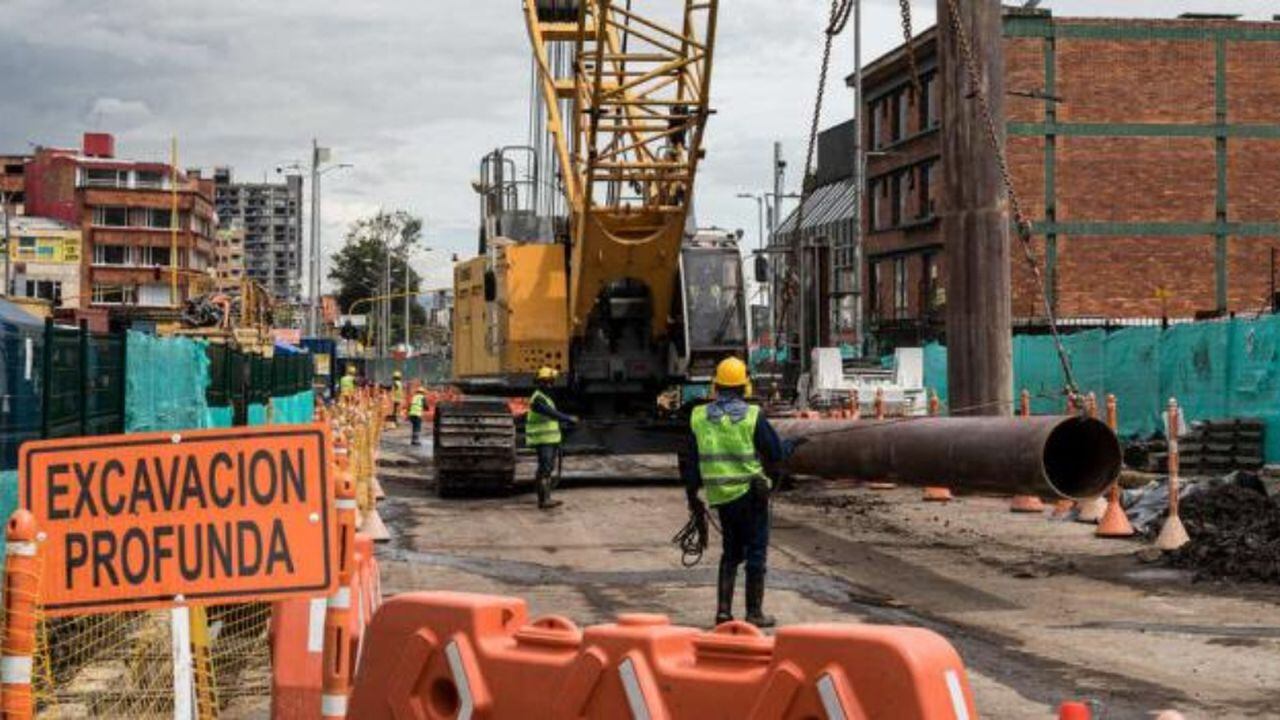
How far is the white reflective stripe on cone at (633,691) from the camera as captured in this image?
5715 millimetres

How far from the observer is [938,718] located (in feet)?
16.6

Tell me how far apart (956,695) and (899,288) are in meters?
57.0

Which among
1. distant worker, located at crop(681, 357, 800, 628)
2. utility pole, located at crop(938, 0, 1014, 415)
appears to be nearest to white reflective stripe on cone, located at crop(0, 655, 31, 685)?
distant worker, located at crop(681, 357, 800, 628)

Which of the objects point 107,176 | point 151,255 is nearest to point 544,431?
point 151,255

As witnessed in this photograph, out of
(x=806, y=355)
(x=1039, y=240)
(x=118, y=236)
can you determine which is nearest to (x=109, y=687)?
(x=806, y=355)

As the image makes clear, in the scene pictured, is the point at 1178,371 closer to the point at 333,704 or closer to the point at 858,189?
the point at 858,189

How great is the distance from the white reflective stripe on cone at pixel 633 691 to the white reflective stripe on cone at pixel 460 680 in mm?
761

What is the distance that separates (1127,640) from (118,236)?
125 metres

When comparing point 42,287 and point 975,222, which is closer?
A: point 975,222

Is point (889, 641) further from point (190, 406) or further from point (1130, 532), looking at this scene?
point (1130, 532)

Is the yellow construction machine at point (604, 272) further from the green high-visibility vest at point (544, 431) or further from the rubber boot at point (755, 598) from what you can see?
the rubber boot at point (755, 598)

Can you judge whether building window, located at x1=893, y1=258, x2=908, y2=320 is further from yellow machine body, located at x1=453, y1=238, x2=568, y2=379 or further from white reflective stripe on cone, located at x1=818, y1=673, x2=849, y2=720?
white reflective stripe on cone, located at x1=818, y1=673, x2=849, y2=720

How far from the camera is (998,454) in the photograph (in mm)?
11945

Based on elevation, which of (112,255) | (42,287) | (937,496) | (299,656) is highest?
(112,255)
